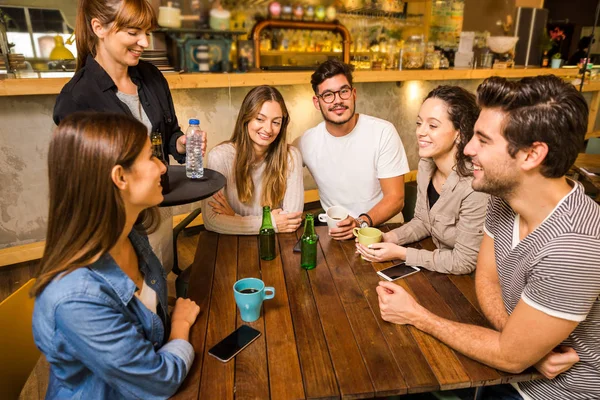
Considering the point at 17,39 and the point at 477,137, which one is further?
the point at 17,39

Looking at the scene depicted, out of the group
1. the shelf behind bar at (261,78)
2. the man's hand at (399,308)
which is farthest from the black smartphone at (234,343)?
the shelf behind bar at (261,78)

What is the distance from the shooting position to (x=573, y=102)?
1029 millimetres

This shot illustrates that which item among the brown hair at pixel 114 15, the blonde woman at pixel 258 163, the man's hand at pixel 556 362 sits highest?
the brown hair at pixel 114 15

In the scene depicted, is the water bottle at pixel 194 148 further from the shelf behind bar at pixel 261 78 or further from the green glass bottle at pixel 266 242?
the shelf behind bar at pixel 261 78

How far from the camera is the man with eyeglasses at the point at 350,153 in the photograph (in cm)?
224

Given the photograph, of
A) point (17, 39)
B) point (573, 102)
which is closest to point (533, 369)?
point (573, 102)

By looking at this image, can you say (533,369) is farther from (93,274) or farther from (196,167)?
(196,167)

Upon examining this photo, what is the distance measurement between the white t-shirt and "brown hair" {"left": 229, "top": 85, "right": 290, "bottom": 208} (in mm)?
339

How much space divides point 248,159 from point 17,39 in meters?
2.98

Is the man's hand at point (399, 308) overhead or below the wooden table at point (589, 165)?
overhead

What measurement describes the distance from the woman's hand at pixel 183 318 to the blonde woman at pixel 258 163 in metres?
0.72

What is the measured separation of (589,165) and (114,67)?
358 cm

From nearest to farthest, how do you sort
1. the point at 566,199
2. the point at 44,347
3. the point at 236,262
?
the point at 44,347 < the point at 566,199 < the point at 236,262

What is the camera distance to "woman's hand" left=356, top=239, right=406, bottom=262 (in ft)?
5.18
